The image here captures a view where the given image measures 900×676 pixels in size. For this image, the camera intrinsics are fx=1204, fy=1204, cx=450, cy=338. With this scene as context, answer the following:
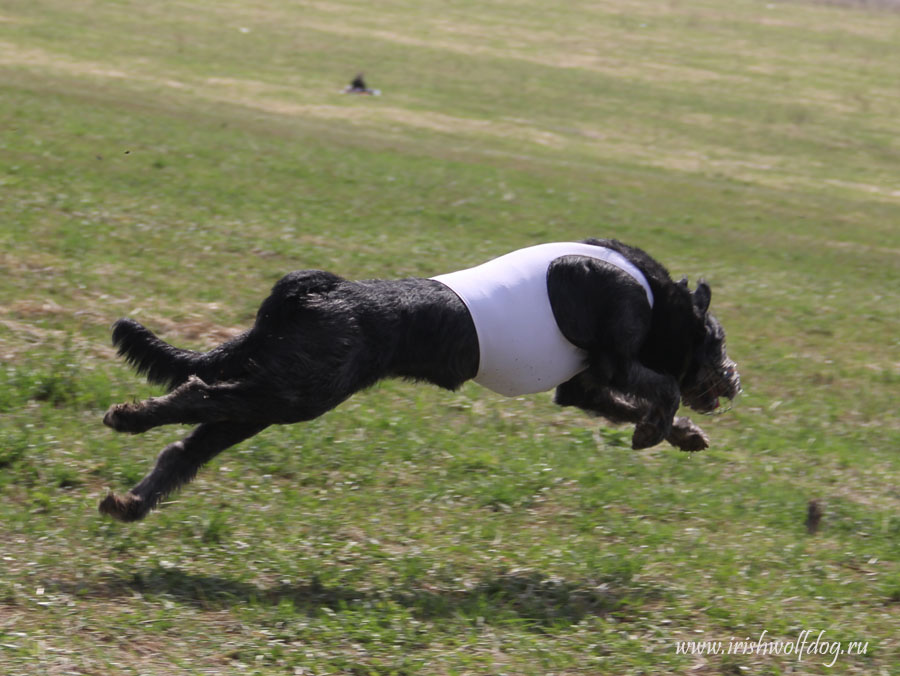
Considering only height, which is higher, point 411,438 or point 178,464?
point 178,464

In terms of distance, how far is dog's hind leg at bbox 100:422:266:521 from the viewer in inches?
233

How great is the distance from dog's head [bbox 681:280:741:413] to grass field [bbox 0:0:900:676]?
0.73 meters

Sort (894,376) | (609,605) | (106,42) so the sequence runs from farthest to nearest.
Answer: (106,42) → (894,376) → (609,605)

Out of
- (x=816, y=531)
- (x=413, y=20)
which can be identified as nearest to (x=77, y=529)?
(x=816, y=531)

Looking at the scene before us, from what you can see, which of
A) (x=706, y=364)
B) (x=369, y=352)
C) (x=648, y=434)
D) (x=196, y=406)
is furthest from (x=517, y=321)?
(x=196, y=406)

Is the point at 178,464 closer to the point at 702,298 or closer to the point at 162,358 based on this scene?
the point at 162,358

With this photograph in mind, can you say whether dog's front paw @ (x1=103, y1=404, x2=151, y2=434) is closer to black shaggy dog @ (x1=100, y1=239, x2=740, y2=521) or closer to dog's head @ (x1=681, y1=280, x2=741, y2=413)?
black shaggy dog @ (x1=100, y1=239, x2=740, y2=521)

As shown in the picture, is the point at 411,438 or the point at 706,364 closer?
the point at 706,364

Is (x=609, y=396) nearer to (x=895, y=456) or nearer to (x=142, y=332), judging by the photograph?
(x=142, y=332)

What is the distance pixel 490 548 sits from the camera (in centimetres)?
649

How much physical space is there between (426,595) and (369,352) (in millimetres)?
1213

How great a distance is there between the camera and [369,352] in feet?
19.4

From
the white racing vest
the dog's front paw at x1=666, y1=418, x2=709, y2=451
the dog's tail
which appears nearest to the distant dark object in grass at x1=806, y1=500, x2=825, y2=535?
the dog's front paw at x1=666, y1=418, x2=709, y2=451

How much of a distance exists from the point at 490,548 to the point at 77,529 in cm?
214
